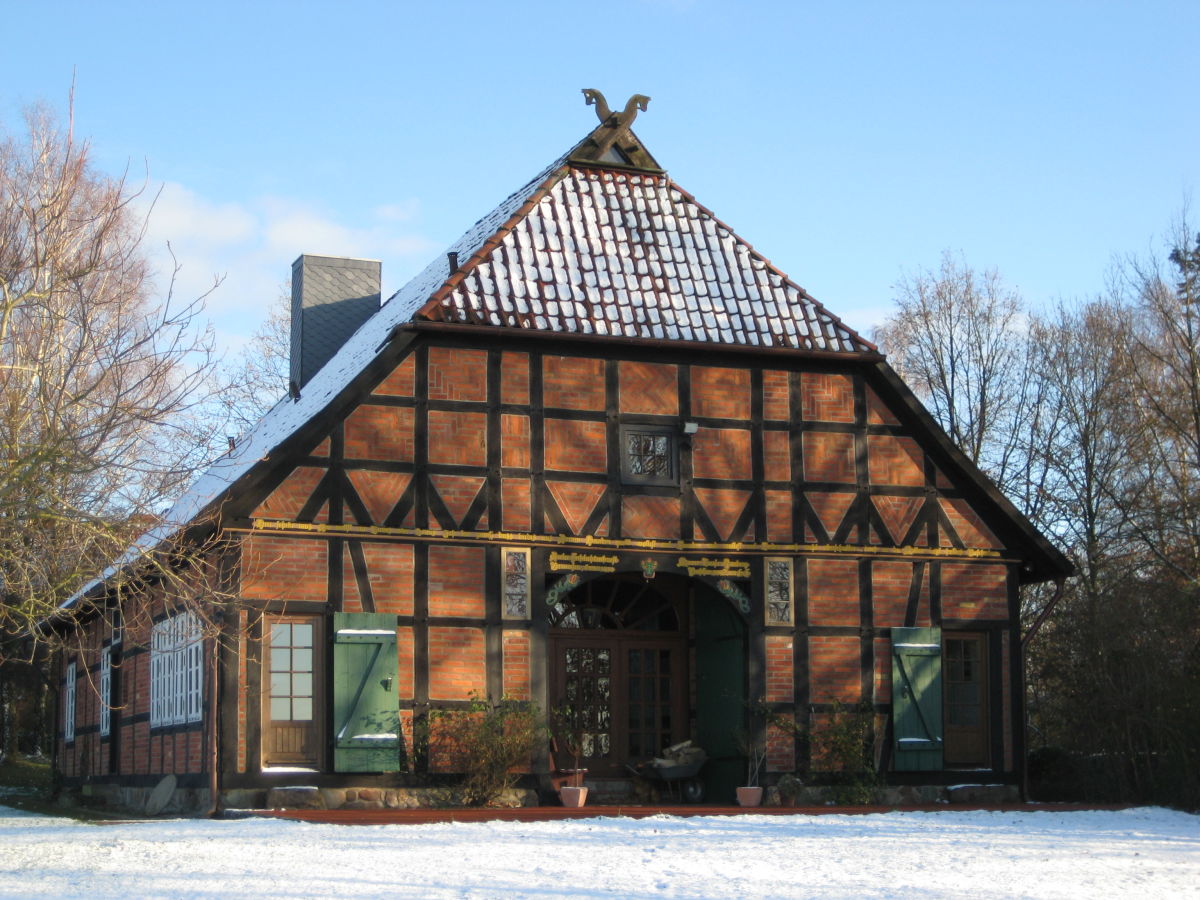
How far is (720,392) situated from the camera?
18156 millimetres

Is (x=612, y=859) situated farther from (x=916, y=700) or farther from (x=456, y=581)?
(x=916, y=700)

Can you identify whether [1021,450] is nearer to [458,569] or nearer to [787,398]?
[787,398]

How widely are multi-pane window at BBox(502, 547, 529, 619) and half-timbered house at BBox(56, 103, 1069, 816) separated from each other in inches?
1.0

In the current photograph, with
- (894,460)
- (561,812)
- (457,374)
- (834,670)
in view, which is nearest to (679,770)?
(834,670)

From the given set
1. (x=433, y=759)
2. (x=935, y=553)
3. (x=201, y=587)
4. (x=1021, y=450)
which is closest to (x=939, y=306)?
(x=1021, y=450)

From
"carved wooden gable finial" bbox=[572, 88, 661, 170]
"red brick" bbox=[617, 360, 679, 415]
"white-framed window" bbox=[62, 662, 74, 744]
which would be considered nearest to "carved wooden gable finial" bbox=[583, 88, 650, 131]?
"carved wooden gable finial" bbox=[572, 88, 661, 170]

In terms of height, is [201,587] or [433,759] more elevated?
[201,587]

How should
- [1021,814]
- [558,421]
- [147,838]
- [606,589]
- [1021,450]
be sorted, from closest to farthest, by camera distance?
[147,838], [1021,814], [558,421], [606,589], [1021,450]

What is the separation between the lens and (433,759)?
1625cm

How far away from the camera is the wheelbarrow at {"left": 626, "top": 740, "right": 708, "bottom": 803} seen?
18.1 m

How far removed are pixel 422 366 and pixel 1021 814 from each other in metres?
7.50

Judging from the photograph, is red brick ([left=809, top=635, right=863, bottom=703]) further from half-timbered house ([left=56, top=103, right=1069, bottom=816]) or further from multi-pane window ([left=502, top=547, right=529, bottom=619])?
multi-pane window ([left=502, top=547, right=529, bottom=619])

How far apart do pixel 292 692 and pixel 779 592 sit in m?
5.37

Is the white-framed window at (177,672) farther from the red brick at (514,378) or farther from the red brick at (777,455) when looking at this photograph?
the red brick at (777,455)
